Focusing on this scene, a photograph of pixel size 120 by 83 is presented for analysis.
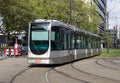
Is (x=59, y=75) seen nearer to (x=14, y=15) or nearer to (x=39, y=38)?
(x=39, y=38)

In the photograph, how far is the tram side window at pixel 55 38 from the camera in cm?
2728

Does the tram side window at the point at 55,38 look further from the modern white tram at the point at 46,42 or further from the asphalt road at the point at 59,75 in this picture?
the asphalt road at the point at 59,75

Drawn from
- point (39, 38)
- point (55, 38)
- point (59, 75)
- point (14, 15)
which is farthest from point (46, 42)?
point (14, 15)

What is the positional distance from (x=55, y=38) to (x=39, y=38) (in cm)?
117

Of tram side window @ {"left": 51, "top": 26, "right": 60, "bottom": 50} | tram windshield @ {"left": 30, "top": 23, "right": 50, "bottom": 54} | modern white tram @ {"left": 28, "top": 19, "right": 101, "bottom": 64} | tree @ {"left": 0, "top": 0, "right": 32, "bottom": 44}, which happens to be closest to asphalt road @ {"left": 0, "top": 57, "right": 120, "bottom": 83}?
modern white tram @ {"left": 28, "top": 19, "right": 101, "bottom": 64}

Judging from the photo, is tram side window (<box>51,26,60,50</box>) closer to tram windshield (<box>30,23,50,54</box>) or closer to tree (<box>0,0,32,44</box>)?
tram windshield (<box>30,23,50,54</box>)

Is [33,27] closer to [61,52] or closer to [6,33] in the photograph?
[61,52]

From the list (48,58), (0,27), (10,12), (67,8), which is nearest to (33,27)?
(48,58)

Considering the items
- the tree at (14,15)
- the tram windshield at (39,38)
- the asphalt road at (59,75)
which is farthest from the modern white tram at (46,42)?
the tree at (14,15)

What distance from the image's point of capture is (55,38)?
2758 centimetres

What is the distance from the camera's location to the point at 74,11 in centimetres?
7219

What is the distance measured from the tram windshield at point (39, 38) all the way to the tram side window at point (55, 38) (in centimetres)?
46

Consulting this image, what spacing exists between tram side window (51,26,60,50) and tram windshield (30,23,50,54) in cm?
46

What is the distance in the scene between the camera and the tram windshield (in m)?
27.0
